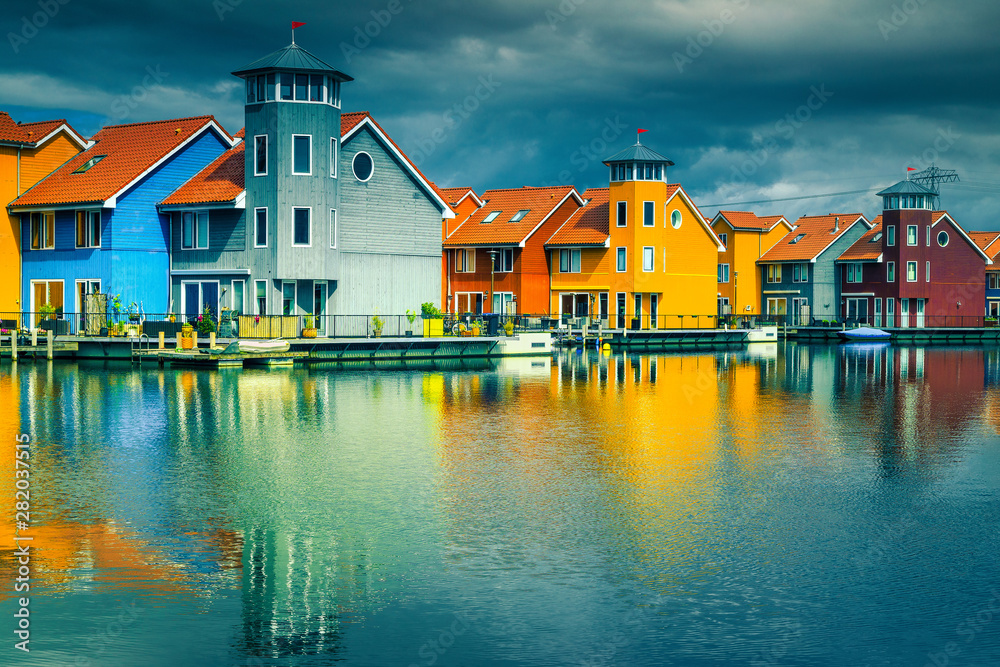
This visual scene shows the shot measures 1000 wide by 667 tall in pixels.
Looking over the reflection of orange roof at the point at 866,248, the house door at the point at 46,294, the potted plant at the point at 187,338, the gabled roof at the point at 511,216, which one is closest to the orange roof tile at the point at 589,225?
the gabled roof at the point at 511,216

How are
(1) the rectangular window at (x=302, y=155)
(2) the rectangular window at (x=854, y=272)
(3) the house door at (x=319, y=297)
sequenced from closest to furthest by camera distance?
(1) the rectangular window at (x=302, y=155) < (3) the house door at (x=319, y=297) < (2) the rectangular window at (x=854, y=272)

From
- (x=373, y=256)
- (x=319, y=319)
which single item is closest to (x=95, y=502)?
(x=319, y=319)

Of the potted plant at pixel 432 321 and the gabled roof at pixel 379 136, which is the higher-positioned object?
the gabled roof at pixel 379 136

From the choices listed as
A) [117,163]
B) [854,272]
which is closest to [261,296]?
[117,163]

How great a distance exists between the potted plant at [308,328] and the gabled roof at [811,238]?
6367 cm

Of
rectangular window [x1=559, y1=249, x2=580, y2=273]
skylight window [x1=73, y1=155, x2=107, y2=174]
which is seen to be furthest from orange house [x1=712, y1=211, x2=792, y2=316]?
skylight window [x1=73, y1=155, x2=107, y2=174]

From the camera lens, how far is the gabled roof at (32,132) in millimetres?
57938

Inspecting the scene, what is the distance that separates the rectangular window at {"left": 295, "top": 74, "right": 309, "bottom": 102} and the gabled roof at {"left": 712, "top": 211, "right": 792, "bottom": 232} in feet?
198

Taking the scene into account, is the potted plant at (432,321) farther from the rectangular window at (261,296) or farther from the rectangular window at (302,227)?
the rectangular window at (261,296)

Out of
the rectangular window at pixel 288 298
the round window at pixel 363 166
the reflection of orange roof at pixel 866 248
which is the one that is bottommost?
the rectangular window at pixel 288 298

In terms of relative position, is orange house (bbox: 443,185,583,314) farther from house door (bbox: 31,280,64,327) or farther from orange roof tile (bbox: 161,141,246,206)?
house door (bbox: 31,280,64,327)

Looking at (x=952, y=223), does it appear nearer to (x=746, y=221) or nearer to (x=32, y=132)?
(x=746, y=221)

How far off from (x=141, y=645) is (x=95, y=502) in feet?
21.8

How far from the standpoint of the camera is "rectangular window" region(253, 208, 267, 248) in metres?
52.8
